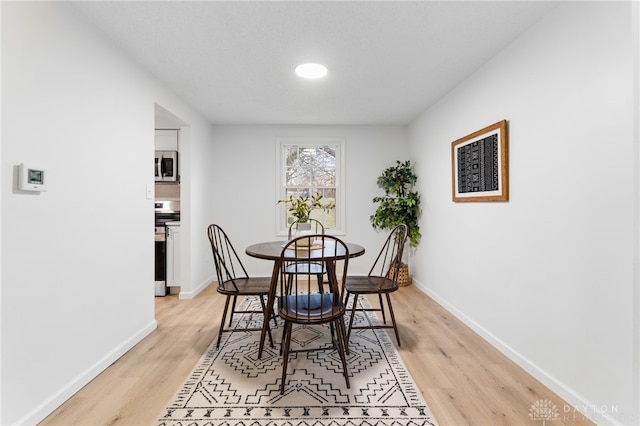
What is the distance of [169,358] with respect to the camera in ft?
7.51

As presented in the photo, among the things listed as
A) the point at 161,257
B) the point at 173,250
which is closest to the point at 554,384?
the point at 173,250

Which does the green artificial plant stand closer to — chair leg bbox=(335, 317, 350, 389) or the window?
the window

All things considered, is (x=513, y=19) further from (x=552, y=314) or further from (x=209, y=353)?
(x=209, y=353)

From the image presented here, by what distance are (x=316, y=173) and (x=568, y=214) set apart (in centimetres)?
341

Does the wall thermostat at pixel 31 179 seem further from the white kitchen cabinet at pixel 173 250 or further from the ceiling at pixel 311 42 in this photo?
the white kitchen cabinet at pixel 173 250

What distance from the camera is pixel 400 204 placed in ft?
14.1

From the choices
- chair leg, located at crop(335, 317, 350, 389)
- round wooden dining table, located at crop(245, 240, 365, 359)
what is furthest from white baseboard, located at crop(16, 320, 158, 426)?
chair leg, located at crop(335, 317, 350, 389)

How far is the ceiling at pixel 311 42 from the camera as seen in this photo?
1896mm

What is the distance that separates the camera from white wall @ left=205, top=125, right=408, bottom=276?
4637mm

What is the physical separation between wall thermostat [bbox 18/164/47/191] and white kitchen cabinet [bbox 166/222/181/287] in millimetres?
2257

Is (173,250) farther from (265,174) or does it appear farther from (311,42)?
(311,42)

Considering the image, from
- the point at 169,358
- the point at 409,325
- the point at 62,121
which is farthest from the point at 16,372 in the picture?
the point at 409,325

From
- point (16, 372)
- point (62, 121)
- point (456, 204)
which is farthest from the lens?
point (456, 204)

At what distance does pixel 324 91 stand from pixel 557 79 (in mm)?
2027
